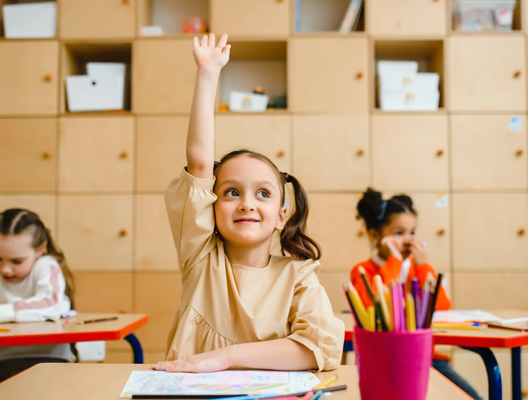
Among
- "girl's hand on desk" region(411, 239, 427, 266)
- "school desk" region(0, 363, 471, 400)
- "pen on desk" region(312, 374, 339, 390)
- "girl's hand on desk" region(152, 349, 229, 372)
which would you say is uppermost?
"girl's hand on desk" region(411, 239, 427, 266)

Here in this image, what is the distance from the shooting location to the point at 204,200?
1.00 m

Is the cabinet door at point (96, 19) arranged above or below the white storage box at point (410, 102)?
above

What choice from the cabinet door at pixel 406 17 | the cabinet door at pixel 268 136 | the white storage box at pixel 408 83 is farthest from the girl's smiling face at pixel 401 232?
the cabinet door at pixel 406 17

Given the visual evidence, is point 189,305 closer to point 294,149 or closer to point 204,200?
point 204,200

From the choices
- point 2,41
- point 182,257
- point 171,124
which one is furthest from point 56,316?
point 2,41

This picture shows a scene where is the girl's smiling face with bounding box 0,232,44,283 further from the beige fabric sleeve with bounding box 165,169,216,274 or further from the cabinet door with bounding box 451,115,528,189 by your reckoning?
the cabinet door with bounding box 451,115,528,189

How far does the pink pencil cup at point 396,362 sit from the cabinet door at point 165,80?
99.6 inches

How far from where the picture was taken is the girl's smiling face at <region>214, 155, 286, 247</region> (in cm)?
107

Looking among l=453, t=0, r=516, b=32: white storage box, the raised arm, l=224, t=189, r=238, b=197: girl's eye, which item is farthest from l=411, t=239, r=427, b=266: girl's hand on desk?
the raised arm

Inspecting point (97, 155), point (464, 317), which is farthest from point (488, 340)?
point (97, 155)

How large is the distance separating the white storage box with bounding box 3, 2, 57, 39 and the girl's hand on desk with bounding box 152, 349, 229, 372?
9.06ft

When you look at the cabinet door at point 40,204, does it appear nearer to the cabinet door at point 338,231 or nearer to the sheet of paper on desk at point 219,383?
the cabinet door at point 338,231

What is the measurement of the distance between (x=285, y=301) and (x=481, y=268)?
2212 millimetres

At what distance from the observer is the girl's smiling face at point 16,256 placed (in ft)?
6.68
